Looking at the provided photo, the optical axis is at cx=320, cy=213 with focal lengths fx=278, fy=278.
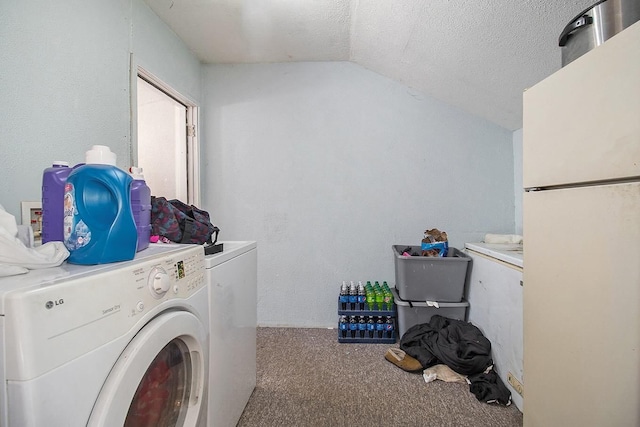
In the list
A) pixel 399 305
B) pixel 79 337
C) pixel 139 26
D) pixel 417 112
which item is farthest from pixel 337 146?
pixel 79 337

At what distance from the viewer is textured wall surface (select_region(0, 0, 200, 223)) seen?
1.02 meters

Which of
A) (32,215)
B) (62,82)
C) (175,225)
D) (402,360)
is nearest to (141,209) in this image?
(175,225)

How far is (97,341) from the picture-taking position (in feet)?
1.77

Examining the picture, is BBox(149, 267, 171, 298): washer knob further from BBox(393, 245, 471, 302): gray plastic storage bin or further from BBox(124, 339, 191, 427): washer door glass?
BBox(393, 245, 471, 302): gray plastic storage bin

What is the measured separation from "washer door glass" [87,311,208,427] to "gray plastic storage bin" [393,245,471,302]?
1474 millimetres

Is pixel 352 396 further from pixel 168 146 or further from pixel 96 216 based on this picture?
pixel 168 146

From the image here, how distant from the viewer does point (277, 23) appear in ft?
6.20

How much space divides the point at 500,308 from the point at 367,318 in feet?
2.95

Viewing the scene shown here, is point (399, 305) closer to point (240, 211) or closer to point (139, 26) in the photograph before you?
point (240, 211)

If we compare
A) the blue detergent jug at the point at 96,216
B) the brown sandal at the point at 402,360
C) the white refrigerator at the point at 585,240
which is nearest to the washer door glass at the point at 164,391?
the blue detergent jug at the point at 96,216

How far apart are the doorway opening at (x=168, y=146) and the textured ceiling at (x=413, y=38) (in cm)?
55

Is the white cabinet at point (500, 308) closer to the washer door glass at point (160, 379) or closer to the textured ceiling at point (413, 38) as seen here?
the textured ceiling at point (413, 38)

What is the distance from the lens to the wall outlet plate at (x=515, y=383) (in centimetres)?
140

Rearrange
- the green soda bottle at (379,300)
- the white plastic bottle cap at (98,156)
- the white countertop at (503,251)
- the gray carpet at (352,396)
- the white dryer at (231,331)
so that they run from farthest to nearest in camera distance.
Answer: the green soda bottle at (379,300) < the white countertop at (503,251) < the gray carpet at (352,396) < the white dryer at (231,331) < the white plastic bottle cap at (98,156)
